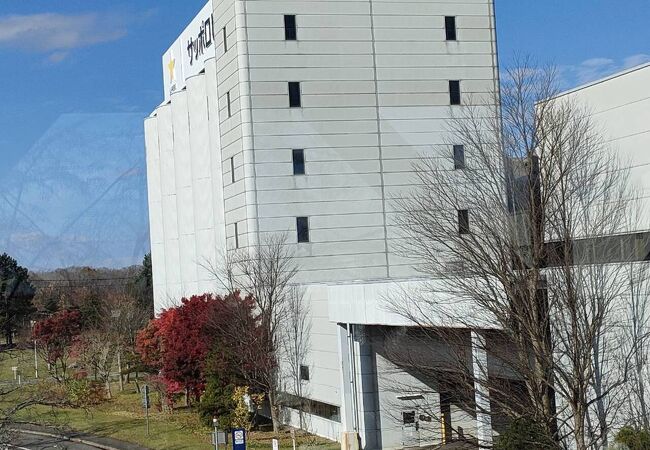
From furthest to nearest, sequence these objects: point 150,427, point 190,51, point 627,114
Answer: point 190,51 → point 150,427 → point 627,114

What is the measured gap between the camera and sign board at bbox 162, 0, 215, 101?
52.5 meters

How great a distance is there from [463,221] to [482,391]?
3779 millimetres

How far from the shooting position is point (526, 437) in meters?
18.2

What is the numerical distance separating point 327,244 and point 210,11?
1516cm

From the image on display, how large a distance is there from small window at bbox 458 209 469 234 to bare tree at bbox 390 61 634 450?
5 centimetres

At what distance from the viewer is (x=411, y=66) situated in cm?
4703

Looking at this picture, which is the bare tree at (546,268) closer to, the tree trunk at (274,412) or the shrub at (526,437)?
the shrub at (526,437)

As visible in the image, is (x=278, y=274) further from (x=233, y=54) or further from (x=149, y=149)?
(x=149, y=149)

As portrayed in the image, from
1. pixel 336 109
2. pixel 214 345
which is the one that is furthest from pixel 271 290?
pixel 336 109

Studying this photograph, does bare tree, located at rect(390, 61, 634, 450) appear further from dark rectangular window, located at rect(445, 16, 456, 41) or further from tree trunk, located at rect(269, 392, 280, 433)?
dark rectangular window, located at rect(445, 16, 456, 41)

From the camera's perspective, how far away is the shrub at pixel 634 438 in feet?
55.5

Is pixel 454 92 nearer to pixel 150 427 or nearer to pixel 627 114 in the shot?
pixel 150 427

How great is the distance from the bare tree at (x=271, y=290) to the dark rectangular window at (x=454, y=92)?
11.0 metres

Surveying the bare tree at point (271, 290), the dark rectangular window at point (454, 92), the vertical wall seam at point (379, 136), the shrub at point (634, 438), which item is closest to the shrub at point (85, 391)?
the bare tree at point (271, 290)
